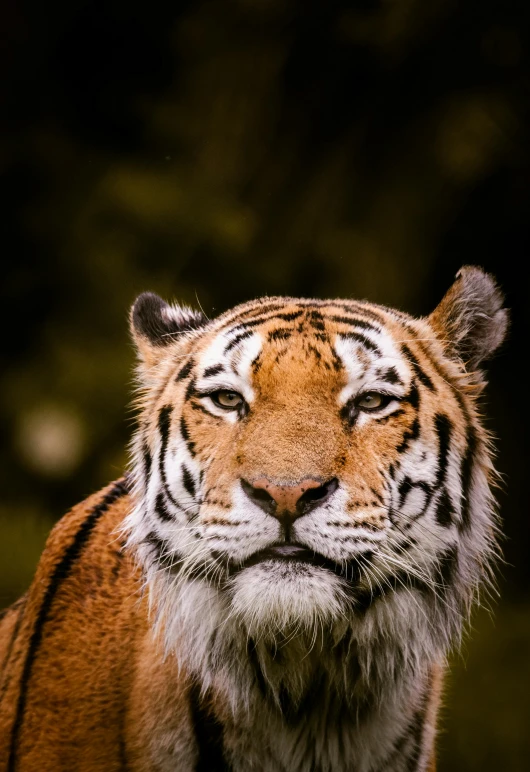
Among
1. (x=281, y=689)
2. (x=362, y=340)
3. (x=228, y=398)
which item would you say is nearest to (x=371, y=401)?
(x=362, y=340)

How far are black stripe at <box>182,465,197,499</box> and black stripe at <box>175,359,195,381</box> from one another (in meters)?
0.18

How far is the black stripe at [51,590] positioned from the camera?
153cm

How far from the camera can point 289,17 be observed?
101 inches

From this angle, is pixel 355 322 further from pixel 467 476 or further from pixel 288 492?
pixel 288 492

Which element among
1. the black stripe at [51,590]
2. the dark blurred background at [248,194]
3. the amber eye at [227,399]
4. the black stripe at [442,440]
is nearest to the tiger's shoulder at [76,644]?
the black stripe at [51,590]

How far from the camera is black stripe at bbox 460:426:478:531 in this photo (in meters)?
1.38

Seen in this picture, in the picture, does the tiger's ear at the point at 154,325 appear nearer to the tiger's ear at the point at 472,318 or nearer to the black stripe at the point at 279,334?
the black stripe at the point at 279,334

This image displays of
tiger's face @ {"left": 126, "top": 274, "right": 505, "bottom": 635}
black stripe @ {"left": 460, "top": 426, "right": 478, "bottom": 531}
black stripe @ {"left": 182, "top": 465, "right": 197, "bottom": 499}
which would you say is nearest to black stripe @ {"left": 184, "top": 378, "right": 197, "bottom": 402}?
tiger's face @ {"left": 126, "top": 274, "right": 505, "bottom": 635}

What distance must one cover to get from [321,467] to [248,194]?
1667 millimetres

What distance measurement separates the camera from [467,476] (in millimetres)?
1395

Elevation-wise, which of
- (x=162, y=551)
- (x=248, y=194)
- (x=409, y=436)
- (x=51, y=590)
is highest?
(x=248, y=194)

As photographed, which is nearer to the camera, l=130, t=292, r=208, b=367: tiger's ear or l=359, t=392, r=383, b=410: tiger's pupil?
l=359, t=392, r=383, b=410: tiger's pupil

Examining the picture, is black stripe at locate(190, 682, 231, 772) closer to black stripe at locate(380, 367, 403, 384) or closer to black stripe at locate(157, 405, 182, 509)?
black stripe at locate(157, 405, 182, 509)

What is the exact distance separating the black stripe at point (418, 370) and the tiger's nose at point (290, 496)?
1.03 feet
